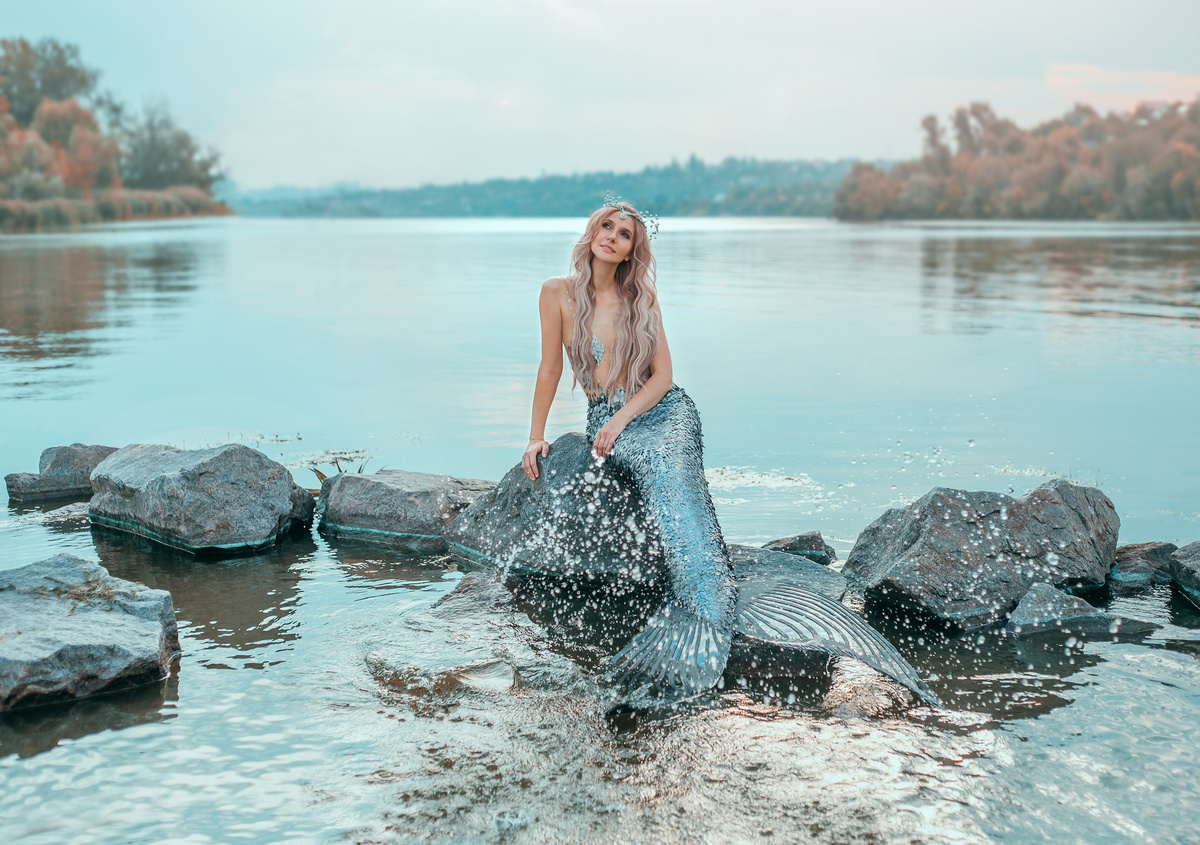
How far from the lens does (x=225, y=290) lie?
28.2m

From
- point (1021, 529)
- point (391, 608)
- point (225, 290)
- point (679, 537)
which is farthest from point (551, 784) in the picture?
point (225, 290)

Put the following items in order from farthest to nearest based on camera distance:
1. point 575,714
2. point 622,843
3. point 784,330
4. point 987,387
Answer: point 784,330 < point 987,387 < point 575,714 < point 622,843

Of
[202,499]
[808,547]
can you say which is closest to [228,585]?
[202,499]

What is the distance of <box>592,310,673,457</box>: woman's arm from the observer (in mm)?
6035

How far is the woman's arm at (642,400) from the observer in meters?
6.04

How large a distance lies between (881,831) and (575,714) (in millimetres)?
1418

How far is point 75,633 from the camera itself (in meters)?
4.69

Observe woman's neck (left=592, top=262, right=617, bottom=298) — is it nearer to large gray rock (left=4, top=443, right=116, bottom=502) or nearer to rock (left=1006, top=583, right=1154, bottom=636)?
rock (left=1006, top=583, right=1154, bottom=636)

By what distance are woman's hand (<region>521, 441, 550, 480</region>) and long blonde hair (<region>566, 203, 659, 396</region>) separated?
49 cm

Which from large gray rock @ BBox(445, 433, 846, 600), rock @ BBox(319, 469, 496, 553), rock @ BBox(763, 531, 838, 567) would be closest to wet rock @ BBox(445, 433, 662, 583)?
large gray rock @ BBox(445, 433, 846, 600)

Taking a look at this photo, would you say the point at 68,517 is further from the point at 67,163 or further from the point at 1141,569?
the point at 67,163

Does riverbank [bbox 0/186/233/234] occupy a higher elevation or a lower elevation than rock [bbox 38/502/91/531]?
higher

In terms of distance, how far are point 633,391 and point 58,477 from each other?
5.10 meters

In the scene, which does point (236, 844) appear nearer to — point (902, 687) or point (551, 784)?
point (551, 784)
